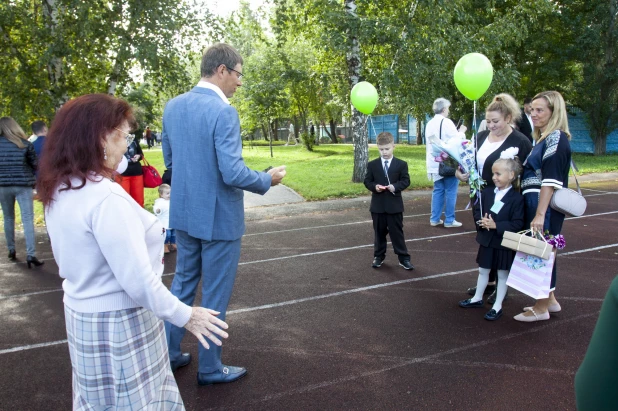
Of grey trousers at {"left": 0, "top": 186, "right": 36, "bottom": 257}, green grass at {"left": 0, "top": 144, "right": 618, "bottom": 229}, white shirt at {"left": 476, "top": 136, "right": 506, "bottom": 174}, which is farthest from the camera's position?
green grass at {"left": 0, "top": 144, "right": 618, "bottom": 229}

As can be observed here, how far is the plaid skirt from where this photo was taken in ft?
6.46

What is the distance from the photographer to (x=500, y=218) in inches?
178

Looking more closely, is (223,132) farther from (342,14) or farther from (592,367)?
(342,14)

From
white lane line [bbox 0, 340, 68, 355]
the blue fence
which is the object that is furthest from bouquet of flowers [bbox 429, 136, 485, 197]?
the blue fence

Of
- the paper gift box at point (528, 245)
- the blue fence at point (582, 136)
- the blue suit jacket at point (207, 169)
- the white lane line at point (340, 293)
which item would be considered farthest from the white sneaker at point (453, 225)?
the blue fence at point (582, 136)

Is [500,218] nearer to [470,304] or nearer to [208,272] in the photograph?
[470,304]

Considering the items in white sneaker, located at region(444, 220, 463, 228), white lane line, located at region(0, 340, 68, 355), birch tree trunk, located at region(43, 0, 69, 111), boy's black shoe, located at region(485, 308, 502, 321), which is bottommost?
white lane line, located at region(0, 340, 68, 355)

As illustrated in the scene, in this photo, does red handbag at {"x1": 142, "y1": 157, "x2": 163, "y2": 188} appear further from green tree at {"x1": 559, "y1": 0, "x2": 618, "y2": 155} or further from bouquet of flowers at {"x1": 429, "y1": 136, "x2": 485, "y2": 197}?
green tree at {"x1": 559, "y1": 0, "x2": 618, "y2": 155}

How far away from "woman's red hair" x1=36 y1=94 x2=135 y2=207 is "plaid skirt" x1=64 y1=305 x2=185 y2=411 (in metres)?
0.54

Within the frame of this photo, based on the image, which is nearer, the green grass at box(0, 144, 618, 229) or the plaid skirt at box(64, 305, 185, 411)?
the plaid skirt at box(64, 305, 185, 411)

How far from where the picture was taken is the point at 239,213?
3.37m

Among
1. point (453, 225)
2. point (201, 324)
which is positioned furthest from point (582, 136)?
point (201, 324)

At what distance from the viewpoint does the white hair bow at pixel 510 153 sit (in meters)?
4.54

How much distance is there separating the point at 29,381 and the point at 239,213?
7.20 ft
